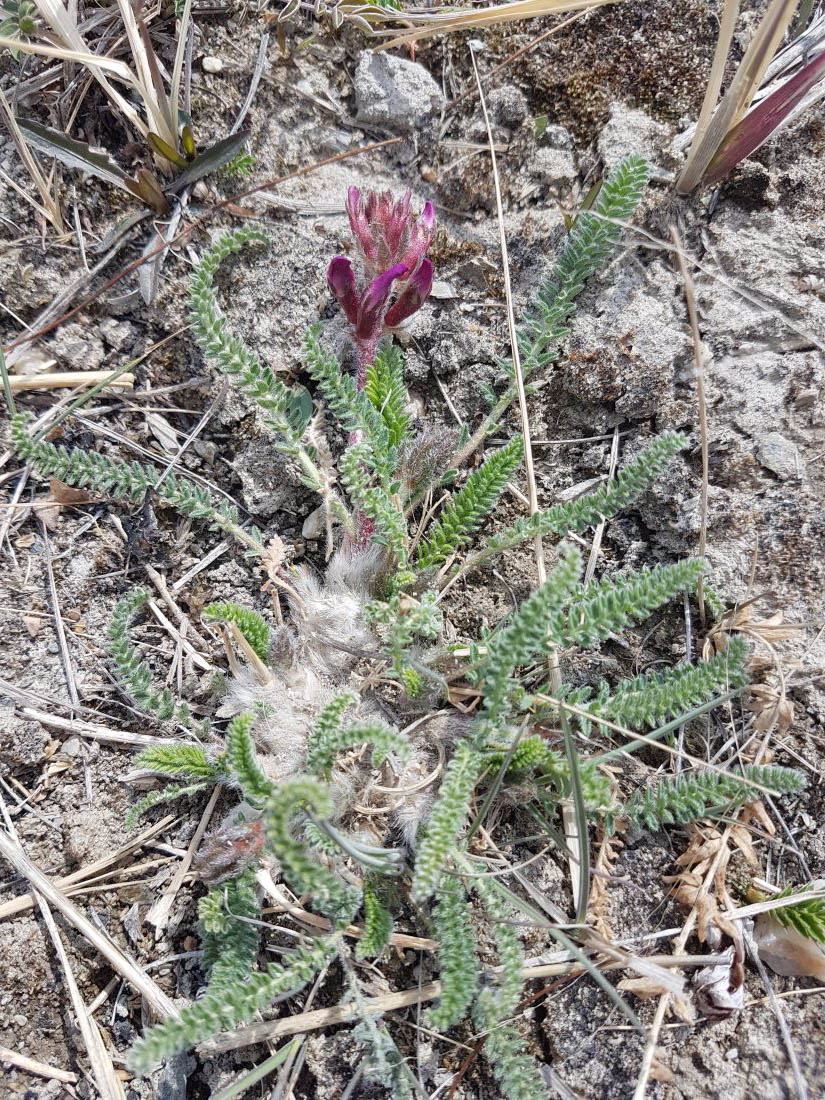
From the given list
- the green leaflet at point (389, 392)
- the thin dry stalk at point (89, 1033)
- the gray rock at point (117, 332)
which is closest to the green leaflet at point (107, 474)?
the gray rock at point (117, 332)

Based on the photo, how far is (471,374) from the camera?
217cm

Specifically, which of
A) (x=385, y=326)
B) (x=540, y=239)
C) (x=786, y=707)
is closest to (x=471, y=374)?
(x=385, y=326)

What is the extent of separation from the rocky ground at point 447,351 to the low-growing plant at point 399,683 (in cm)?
16

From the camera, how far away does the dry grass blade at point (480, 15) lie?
187 cm

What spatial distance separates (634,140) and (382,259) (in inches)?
35.1

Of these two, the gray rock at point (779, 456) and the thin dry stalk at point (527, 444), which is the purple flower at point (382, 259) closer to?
the thin dry stalk at point (527, 444)

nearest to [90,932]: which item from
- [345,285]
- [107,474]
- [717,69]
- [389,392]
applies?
[107,474]

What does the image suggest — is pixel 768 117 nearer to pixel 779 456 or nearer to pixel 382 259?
pixel 779 456

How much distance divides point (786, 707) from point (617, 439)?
0.85 m

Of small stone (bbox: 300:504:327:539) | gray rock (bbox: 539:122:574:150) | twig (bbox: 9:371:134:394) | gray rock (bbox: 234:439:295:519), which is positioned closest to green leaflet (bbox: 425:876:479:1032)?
small stone (bbox: 300:504:327:539)

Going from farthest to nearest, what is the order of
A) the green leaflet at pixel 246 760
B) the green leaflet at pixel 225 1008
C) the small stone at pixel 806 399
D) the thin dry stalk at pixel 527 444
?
1. the small stone at pixel 806 399
2. the thin dry stalk at pixel 527 444
3. the green leaflet at pixel 246 760
4. the green leaflet at pixel 225 1008

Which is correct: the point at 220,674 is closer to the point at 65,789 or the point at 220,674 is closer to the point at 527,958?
the point at 65,789

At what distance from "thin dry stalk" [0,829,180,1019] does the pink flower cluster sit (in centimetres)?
162

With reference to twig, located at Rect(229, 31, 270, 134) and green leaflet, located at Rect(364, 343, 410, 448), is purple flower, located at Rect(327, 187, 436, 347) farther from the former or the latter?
twig, located at Rect(229, 31, 270, 134)
